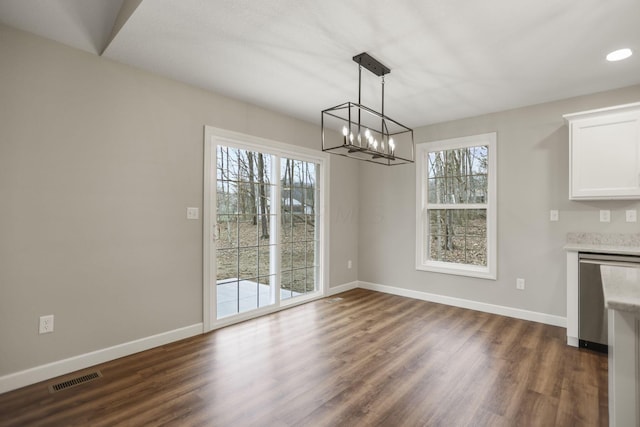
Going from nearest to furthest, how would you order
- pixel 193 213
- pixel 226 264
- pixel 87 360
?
1. pixel 87 360
2. pixel 193 213
3. pixel 226 264

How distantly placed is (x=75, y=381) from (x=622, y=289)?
3.30 metres

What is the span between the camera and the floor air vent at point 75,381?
7.29ft

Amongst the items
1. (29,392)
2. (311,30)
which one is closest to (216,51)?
(311,30)

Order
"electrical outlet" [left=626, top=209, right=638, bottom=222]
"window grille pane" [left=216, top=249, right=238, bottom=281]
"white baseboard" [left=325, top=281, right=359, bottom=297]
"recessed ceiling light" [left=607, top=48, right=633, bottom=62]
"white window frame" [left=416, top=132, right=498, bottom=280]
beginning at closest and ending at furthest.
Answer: "recessed ceiling light" [left=607, top=48, right=633, bottom=62]
"electrical outlet" [left=626, top=209, right=638, bottom=222]
"window grille pane" [left=216, top=249, right=238, bottom=281]
"white window frame" [left=416, top=132, right=498, bottom=280]
"white baseboard" [left=325, top=281, right=359, bottom=297]

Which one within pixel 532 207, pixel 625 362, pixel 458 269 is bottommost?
pixel 458 269

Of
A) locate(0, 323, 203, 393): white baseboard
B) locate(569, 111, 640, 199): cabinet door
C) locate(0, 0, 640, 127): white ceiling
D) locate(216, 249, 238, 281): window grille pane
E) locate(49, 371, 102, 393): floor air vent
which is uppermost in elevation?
locate(0, 0, 640, 127): white ceiling

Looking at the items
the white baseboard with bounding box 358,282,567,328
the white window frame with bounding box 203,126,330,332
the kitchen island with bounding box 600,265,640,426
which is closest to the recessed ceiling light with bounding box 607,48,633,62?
the kitchen island with bounding box 600,265,640,426

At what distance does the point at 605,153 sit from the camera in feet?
9.96

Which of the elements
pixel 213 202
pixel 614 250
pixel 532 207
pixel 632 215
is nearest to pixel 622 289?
pixel 614 250

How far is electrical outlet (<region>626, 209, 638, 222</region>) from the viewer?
10.1ft

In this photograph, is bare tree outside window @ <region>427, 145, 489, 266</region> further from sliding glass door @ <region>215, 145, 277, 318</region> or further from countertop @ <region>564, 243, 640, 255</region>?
sliding glass door @ <region>215, 145, 277, 318</region>

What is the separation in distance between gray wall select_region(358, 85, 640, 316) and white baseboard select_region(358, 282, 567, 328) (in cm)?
5

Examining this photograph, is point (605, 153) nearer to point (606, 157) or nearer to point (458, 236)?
point (606, 157)

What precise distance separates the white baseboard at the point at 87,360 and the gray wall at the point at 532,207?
127 inches
